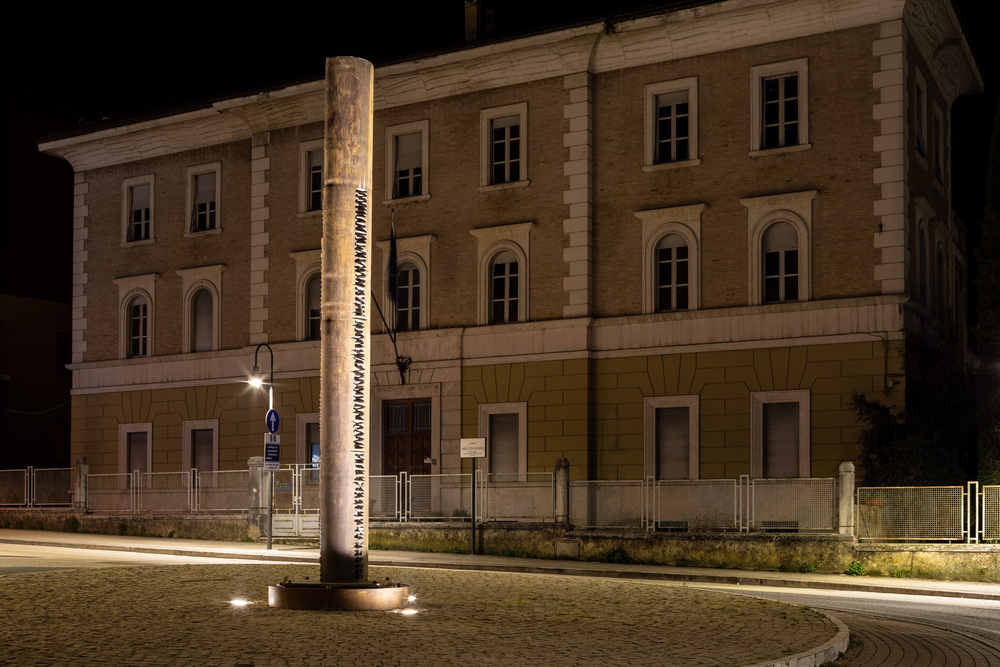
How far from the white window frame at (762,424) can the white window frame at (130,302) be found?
787 inches

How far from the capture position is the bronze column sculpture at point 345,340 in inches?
620

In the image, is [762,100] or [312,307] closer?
[762,100]

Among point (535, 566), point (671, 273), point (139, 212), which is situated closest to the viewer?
point (535, 566)

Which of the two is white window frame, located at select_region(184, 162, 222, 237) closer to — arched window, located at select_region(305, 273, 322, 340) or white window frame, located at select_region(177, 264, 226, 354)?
white window frame, located at select_region(177, 264, 226, 354)

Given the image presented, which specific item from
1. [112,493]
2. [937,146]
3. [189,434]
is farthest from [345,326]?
[189,434]

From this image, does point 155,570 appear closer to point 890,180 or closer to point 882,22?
point 890,180

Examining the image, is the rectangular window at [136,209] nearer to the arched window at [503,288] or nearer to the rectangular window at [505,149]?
the rectangular window at [505,149]

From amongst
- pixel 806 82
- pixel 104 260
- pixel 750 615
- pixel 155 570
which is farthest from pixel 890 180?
pixel 104 260

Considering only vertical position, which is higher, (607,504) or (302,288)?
(302,288)

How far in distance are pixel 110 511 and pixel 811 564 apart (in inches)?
830

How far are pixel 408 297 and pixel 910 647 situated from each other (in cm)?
2328

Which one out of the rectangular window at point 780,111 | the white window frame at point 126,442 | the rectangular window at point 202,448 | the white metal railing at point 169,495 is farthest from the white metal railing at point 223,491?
the rectangular window at point 780,111

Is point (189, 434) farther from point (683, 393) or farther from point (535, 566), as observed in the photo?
point (535, 566)

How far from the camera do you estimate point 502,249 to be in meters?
34.1
